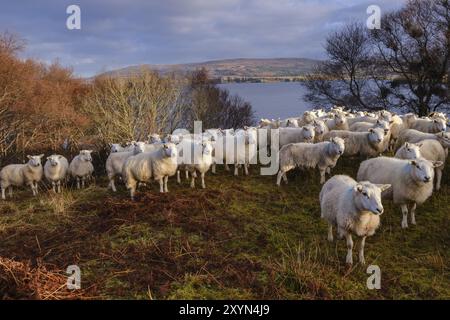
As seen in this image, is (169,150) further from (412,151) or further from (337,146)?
(412,151)

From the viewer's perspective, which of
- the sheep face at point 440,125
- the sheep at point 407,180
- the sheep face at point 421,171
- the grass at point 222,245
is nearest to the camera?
the grass at point 222,245

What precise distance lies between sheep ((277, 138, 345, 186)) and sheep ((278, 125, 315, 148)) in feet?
5.24

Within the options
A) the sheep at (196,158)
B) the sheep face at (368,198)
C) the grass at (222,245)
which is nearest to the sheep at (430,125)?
the grass at (222,245)

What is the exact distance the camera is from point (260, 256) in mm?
6695

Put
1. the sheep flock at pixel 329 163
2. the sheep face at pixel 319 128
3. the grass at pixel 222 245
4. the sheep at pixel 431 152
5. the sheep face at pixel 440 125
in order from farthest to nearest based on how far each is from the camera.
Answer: the sheep face at pixel 319 128, the sheep face at pixel 440 125, the sheep at pixel 431 152, the sheep flock at pixel 329 163, the grass at pixel 222 245

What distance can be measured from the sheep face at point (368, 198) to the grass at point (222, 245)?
986mm

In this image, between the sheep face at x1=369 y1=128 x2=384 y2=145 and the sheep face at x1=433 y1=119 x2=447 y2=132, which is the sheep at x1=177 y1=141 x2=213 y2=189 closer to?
the sheep face at x1=369 y1=128 x2=384 y2=145

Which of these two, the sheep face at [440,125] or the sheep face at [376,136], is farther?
the sheep face at [440,125]

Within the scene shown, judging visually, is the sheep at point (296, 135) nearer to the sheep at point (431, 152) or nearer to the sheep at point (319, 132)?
the sheep at point (319, 132)

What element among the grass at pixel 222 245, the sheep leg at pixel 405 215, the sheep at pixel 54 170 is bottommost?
the grass at pixel 222 245

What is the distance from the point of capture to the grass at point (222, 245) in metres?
5.62
